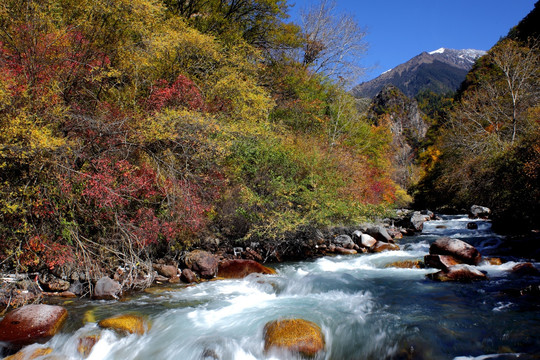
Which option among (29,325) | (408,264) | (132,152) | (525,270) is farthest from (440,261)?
(29,325)

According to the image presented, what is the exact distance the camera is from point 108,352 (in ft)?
15.8

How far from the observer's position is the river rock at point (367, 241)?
12773mm

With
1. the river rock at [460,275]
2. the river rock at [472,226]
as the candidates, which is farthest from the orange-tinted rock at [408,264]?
the river rock at [472,226]

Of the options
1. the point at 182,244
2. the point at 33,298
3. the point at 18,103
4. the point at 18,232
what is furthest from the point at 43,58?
the point at 182,244

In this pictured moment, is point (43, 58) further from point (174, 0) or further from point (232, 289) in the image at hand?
point (174, 0)

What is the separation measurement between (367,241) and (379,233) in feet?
3.64

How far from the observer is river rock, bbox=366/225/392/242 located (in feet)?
44.5

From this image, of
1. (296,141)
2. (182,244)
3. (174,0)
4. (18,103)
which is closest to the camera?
(18,103)

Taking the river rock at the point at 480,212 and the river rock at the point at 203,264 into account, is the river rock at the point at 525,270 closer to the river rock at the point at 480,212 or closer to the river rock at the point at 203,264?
the river rock at the point at 203,264

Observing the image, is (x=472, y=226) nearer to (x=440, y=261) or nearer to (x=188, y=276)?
(x=440, y=261)

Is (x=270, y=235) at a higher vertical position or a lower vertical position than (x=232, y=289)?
higher

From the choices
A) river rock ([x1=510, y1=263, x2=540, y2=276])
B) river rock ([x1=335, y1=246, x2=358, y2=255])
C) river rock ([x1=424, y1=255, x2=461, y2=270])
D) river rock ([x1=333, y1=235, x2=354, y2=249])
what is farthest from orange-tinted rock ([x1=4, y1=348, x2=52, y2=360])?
river rock ([x1=333, y1=235, x2=354, y2=249])

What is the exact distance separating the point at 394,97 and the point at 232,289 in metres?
96.0

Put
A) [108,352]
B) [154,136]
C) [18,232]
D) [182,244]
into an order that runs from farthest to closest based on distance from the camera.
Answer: [182,244] < [154,136] < [18,232] < [108,352]
